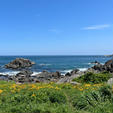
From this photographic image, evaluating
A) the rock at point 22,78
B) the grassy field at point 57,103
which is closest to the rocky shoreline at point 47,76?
the rock at point 22,78

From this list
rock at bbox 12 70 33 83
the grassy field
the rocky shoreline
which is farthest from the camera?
rock at bbox 12 70 33 83

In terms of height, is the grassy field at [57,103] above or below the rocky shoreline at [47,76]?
above

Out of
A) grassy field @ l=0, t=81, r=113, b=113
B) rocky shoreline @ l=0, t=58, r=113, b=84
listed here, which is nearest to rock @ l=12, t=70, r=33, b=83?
rocky shoreline @ l=0, t=58, r=113, b=84

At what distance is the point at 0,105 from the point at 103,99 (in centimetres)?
471

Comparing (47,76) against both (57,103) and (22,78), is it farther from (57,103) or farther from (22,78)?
(57,103)

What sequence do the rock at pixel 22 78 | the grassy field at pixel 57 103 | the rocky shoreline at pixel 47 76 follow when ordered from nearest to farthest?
the grassy field at pixel 57 103
the rocky shoreline at pixel 47 76
the rock at pixel 22 78

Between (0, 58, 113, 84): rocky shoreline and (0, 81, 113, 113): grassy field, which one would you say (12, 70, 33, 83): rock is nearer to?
(0, 58, 113, 84): rocky shoreline

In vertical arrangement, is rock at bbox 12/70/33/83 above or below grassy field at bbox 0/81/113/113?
below

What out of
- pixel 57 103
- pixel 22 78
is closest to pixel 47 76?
pixel 22 78

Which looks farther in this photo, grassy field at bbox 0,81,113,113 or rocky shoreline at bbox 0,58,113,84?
rocky shoreline at bbox 0,58,113,84

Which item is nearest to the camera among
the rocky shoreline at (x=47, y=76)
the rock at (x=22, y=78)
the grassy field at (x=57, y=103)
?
the grassy field at (x=57, y=103)

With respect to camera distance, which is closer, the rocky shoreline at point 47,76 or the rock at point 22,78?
the rocky shoreline at point 47,76

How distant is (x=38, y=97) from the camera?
669cm

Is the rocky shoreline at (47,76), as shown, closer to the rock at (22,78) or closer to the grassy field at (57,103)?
the rock at (22,78)
